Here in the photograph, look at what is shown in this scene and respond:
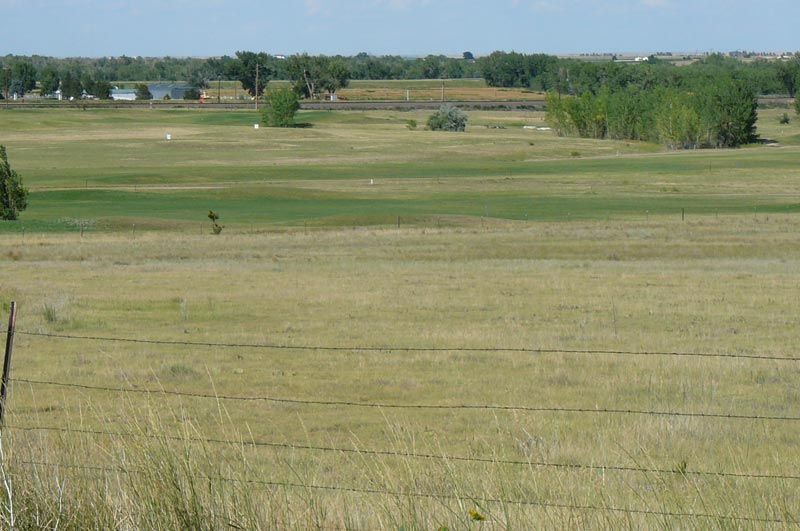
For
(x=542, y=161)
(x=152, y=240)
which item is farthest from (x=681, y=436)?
(x=542, y=161)

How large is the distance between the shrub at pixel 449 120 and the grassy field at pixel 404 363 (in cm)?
9492

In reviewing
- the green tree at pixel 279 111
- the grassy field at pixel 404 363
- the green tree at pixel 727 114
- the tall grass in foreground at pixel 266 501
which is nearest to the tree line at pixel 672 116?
the green tree at pixel 727 114

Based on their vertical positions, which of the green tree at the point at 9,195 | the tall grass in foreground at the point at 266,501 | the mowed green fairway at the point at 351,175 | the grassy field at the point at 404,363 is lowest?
the mowed green fairway at the point at 351,175

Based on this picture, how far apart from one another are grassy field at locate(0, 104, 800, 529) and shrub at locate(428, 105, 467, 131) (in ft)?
311

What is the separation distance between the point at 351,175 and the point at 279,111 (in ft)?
243

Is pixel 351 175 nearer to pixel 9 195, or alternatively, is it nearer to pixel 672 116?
pixel 9 195

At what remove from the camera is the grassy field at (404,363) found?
22.6 feet

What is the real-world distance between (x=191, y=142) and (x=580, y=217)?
293 ft

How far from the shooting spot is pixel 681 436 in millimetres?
12734

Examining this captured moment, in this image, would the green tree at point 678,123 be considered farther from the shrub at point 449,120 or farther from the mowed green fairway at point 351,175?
the shrub at point 449,120

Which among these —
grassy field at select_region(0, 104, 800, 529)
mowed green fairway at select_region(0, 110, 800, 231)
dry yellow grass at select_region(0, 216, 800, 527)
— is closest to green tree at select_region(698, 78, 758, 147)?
mowed green fairway at select_region(0, 110, 800, 231)

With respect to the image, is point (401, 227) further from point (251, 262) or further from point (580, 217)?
point (251, 262)

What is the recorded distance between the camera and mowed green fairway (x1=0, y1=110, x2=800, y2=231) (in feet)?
231

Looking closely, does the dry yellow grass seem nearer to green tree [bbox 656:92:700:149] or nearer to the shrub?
green tree [bbox 656:92:700:149]
